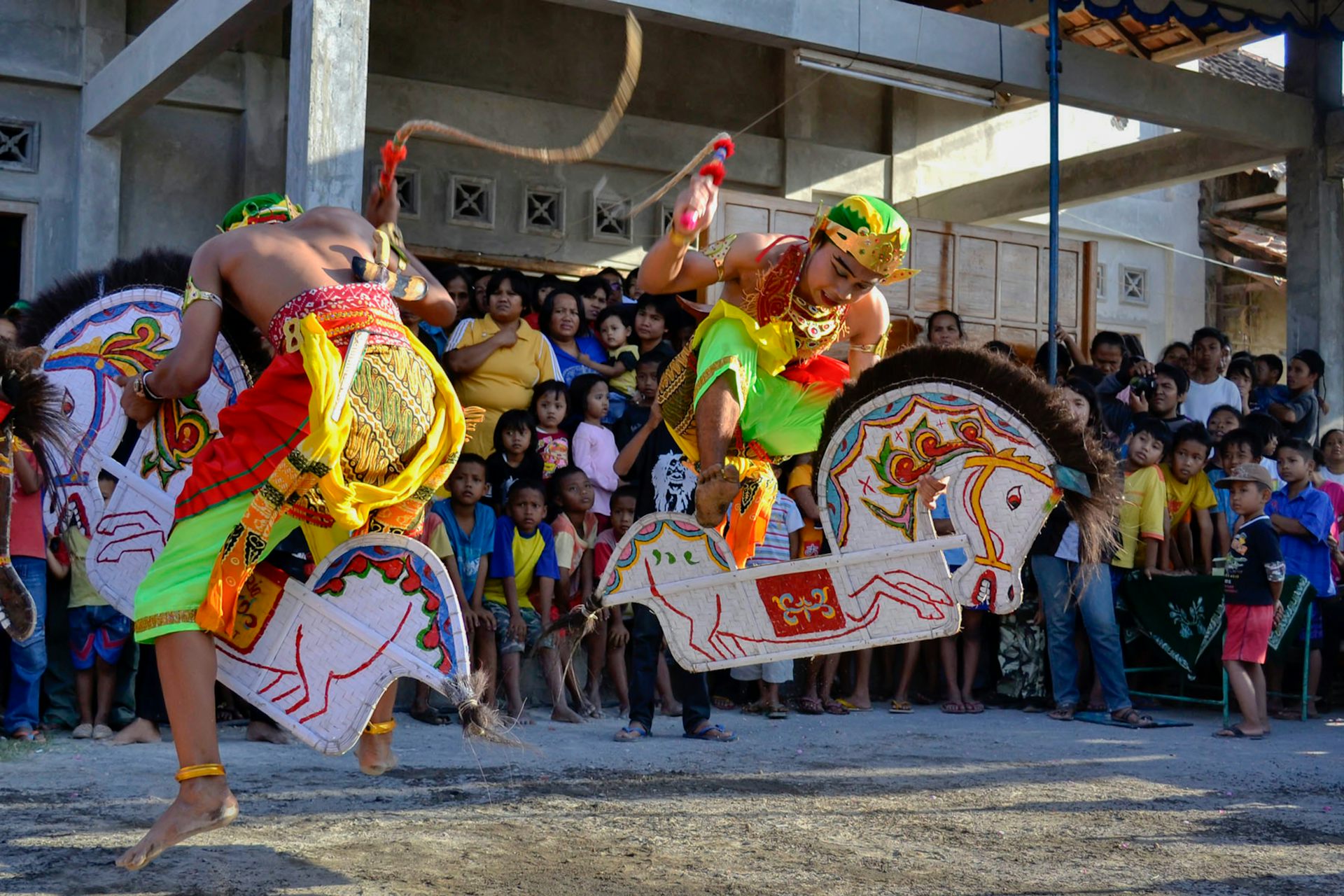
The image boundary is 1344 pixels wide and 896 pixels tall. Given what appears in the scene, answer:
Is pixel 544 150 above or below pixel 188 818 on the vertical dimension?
above

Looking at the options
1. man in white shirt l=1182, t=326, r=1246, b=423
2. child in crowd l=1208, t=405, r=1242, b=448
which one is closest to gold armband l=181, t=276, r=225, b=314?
child in crowd l=1208, t=405, r=1242, b=448

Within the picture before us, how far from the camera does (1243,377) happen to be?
9.39 metres

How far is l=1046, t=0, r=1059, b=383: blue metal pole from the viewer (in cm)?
778

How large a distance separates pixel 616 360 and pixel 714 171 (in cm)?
345

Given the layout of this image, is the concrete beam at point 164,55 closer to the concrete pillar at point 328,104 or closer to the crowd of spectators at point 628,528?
the concrete pillar at point 328,104

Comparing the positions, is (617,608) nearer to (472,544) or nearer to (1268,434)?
(472,544)

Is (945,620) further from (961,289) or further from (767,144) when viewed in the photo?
(767,144)

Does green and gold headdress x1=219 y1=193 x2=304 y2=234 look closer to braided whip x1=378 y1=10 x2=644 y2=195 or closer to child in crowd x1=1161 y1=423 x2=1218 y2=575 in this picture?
braided whip x1=378 y1=10 x2=644 y2=195

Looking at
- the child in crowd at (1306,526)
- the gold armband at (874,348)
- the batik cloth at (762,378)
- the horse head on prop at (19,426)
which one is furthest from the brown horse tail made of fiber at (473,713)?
the child in crowd at (1306,526)

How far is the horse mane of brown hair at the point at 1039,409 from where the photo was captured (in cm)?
414

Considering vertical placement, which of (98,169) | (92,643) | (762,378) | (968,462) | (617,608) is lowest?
(92,643)

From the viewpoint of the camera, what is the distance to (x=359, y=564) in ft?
12.7

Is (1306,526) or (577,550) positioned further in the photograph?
(1306,526)

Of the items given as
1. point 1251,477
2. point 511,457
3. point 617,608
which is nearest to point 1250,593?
point 1251,477
